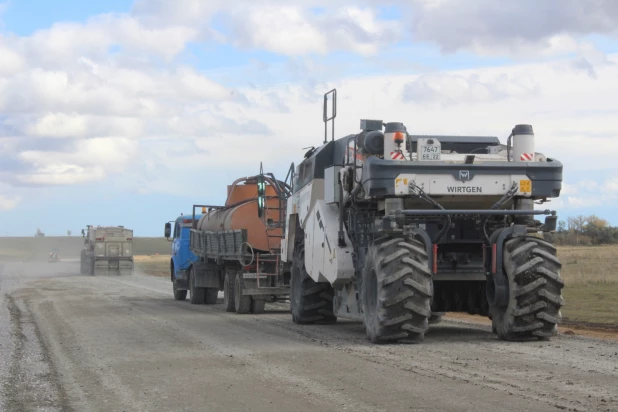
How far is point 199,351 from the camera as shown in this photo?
13.0m

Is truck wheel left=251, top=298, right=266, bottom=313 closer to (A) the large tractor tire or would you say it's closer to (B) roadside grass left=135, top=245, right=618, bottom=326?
(A) the large tractor tire

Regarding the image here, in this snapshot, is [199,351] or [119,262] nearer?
[199,351]

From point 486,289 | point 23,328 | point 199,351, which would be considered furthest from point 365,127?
point 23,328

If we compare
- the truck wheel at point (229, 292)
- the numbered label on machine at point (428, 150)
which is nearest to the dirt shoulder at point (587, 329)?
the numbered label on machine at point (428, 150)

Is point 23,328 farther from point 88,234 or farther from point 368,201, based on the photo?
point 88,234

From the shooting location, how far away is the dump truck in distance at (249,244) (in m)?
21.4

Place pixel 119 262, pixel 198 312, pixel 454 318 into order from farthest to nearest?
pixel 119 262 < pixel 198 312 < pixel 454 318

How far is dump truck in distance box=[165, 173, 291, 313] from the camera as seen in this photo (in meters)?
21.4

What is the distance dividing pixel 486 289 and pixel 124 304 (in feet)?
44.9

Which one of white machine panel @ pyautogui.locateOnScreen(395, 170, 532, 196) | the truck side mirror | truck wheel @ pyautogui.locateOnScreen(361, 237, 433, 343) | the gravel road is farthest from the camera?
the truck side mirror

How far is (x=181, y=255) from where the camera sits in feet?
93.5

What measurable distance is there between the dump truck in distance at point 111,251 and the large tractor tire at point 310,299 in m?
36.8

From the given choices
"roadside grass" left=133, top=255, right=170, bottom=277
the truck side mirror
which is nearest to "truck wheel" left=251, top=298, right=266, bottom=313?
the truck side mirror

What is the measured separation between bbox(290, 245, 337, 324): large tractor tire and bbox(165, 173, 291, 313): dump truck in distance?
3.13 meters
